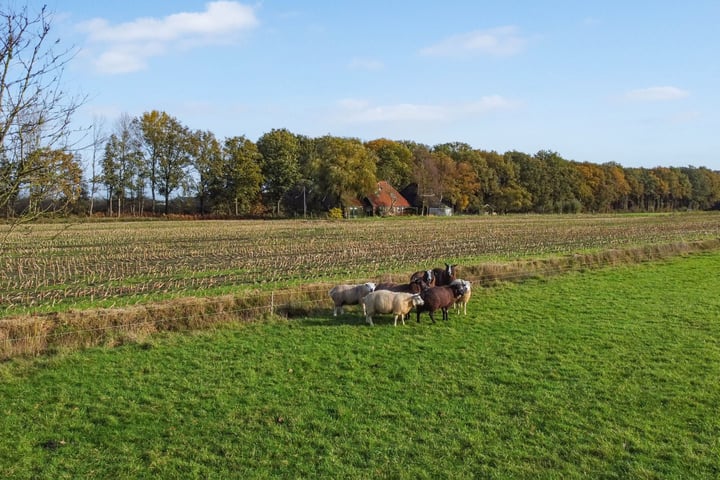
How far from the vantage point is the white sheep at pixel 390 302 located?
1364 centimetres

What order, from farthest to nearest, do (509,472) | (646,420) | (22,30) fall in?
(646,420) < (22,30) < (509,472)

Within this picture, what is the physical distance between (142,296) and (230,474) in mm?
11217

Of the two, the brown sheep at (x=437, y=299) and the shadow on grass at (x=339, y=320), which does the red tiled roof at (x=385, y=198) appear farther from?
the brown sheep at (x=437, y=299)

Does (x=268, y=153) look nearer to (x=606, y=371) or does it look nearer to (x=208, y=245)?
(x=208, y=245)

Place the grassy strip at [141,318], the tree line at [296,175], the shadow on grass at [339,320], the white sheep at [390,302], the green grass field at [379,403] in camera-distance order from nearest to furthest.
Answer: the green grass field at [379,403] → the grassy strip at [141,318] → the white sheep at [390,302] → the shadow on grass at [339,320] → the tree line at [296,175]

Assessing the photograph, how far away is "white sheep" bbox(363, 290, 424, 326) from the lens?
537 inches

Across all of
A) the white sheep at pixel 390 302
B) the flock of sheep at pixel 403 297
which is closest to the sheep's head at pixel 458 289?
the flock of sheep at pixel 403 297

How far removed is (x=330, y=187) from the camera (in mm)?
80062

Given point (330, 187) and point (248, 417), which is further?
point (330, 187)

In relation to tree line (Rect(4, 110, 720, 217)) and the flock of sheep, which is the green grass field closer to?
the flock of sheep

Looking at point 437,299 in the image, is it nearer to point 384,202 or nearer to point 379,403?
point 379,403

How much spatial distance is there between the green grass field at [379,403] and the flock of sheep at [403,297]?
1.83ft

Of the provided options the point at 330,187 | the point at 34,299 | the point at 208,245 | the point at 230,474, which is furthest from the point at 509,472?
the point at 330,187

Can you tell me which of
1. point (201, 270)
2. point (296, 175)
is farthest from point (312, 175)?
point (201, 270)
